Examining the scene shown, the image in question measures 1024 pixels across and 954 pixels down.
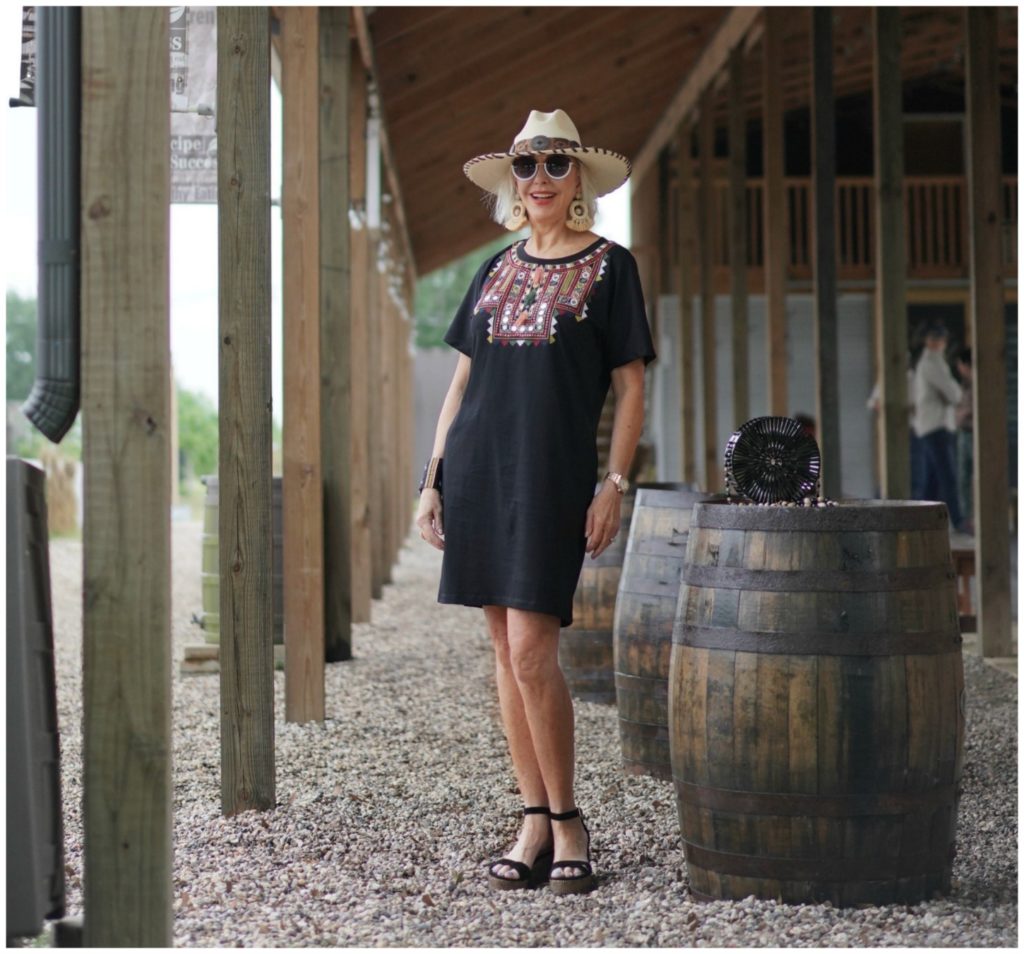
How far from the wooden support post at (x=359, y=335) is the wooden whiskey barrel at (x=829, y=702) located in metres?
4.46

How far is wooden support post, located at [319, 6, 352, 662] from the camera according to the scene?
20.4ft

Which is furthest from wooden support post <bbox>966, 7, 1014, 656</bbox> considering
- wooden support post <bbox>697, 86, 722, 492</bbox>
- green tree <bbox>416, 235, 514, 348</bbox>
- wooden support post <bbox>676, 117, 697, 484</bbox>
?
green tree <bbox>416, 235, 514, 348</bbox>

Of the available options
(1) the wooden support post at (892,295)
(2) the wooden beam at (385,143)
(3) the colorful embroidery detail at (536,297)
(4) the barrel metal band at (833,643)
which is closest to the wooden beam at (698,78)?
(2) the wooden beam at (385,143)

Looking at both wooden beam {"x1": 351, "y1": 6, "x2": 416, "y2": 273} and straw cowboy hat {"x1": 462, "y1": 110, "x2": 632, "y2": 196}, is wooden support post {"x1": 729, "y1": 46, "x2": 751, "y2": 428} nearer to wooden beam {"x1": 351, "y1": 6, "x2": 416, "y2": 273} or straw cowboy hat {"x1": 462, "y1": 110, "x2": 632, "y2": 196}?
wooden beam {"x1": 351, "y1": 6, "x2": 416, "y2": 273}

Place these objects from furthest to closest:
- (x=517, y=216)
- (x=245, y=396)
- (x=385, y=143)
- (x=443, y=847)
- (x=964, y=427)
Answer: (x=385, y=143) < (x=964, y=427) < (x=245, y=396) < (x=443, y=847) < (x=517, y=216)

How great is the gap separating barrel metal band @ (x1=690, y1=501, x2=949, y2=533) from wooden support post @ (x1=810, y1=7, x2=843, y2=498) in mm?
4681

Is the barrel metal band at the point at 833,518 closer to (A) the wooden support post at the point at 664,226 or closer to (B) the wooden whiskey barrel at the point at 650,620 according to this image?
(B) the wooden whiskey barrel at the point at 650,620

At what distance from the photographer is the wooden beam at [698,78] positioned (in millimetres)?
10047

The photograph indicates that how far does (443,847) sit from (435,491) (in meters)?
0.86

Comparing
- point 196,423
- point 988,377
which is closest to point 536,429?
point 988,377

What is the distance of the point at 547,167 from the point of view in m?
3.03

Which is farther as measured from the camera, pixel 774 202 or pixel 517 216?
pixel 774 202

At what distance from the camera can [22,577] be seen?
6.85ft

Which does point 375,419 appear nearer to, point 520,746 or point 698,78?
point 698,78
